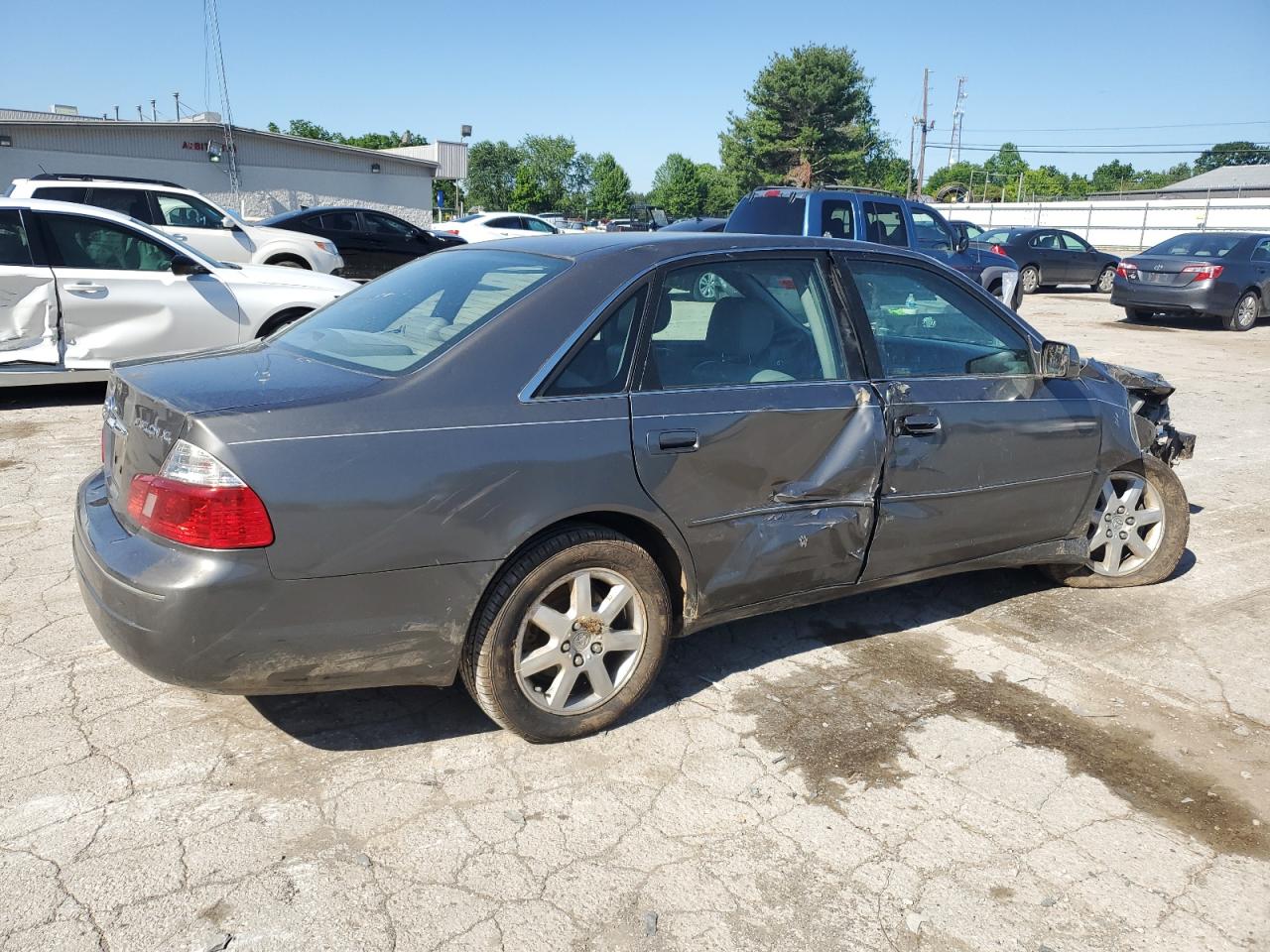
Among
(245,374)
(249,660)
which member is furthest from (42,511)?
(249,660)

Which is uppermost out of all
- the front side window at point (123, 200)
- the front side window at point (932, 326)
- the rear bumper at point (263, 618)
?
the front side window at point (123, 200)

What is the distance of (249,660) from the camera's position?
9.04ft

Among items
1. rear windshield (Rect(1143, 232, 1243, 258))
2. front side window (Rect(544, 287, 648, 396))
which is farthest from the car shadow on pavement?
rear windshield (Rect(1143, 232, 1243, 258))

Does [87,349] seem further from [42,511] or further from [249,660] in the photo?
[249,660]

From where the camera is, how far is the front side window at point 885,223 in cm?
1280

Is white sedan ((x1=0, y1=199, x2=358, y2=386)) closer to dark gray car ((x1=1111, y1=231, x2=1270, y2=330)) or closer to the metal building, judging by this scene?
dark gray car ((x1=1111, y1=231, x2=1270, y2=330))

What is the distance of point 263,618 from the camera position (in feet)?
8.91

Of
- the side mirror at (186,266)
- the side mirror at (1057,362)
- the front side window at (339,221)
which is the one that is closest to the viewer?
the side mirror at (1057,362)

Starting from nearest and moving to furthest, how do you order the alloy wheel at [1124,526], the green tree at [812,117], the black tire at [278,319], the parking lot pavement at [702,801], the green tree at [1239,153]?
the parking lot pavement at [702,801]
the alloy wheel at [1124,526]
the black tire at [278,319]
the green tree at [812,117]
the green tree at [1239,153]

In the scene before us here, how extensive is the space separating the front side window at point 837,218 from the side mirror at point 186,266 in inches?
289

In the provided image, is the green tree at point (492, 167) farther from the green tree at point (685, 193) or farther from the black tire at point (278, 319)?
the black tire at point (278, 319)

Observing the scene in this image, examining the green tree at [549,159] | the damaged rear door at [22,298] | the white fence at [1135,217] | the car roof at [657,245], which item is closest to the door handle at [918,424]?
the car roof at [657,245]

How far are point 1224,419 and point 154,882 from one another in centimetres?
950

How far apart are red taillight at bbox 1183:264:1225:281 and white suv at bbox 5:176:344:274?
13.3 meters
